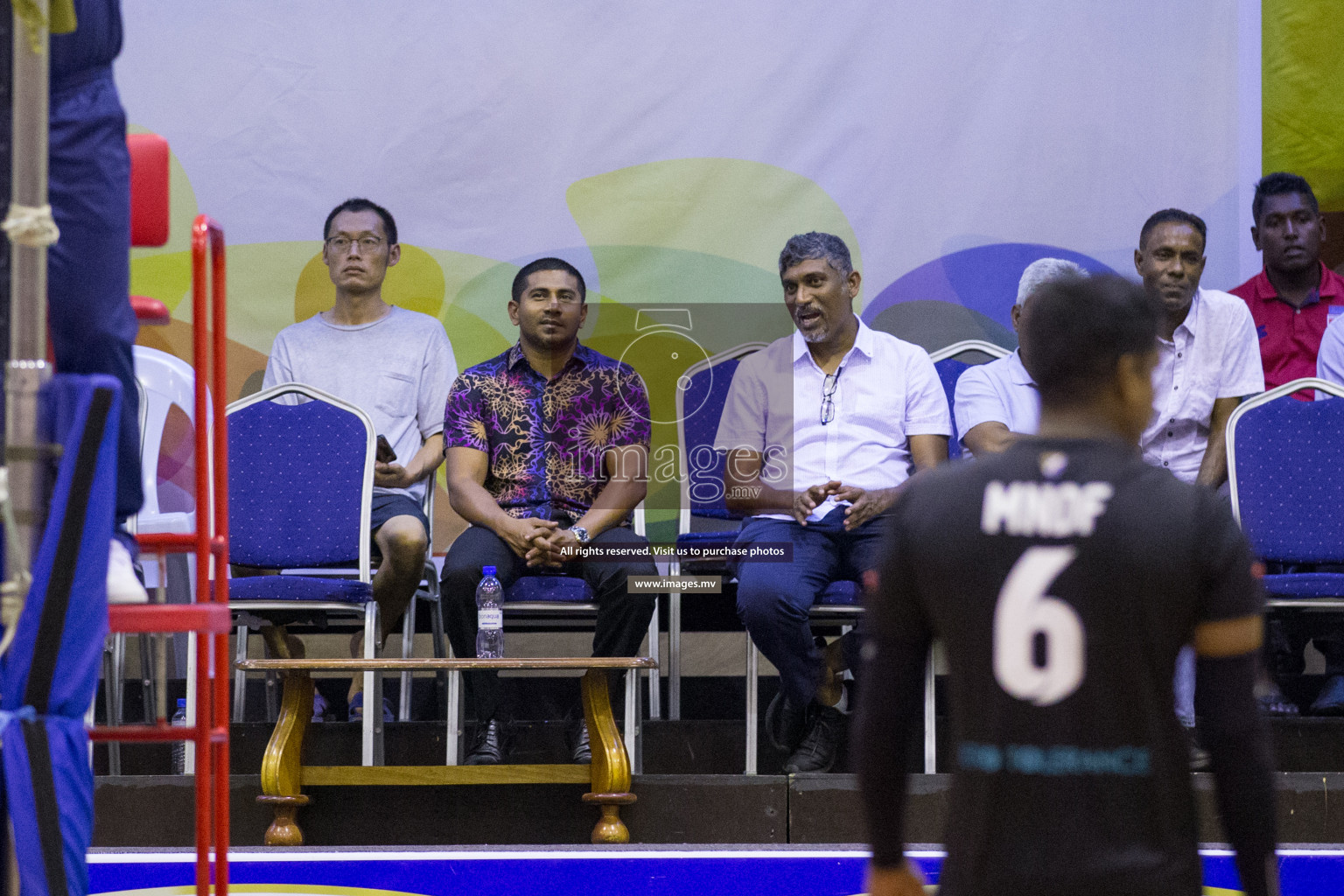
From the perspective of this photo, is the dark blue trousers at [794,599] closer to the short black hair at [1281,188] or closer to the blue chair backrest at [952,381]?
the blue chair backrest at [952,381]

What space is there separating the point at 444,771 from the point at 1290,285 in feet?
9.50

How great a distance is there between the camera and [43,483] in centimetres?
131

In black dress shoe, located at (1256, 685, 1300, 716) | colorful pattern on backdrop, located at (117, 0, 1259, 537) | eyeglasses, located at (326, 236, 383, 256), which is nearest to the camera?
black dress shoe, located at (1256, 685, 1300, 716)

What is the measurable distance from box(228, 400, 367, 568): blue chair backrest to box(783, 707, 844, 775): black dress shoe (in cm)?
128

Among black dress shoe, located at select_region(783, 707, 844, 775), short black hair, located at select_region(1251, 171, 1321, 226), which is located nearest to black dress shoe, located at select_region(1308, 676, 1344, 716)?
black dress shoe, located at select_region(783, 707, 844, 775)

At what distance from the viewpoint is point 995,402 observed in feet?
12.4

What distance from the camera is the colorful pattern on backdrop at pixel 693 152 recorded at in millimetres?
4414

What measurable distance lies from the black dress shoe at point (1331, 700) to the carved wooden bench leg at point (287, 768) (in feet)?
8.27

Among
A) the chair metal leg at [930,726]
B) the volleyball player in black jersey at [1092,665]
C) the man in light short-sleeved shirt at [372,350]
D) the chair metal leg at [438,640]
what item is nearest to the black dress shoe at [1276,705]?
the chair metal leg at [930,726]

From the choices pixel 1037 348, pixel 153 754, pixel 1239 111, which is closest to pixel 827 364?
pixel 1239 111

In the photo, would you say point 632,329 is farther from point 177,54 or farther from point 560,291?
point 177,54

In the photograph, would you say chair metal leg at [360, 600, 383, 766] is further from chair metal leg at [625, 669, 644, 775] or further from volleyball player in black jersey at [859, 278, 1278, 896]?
volleyball player in black jersey at [859, 278, 1278, 896]

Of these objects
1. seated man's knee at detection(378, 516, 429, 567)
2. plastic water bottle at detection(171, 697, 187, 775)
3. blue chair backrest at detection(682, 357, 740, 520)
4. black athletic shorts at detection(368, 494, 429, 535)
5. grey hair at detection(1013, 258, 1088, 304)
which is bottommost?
plastic water bottle at detection(171, 697, 187, 775)

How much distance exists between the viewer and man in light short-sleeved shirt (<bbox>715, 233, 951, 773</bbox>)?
11.9 ft
